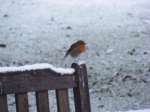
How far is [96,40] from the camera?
10.8 meters

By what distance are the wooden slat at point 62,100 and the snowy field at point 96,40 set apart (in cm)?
403

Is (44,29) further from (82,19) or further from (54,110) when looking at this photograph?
(54,110)

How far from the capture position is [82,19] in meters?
12.1

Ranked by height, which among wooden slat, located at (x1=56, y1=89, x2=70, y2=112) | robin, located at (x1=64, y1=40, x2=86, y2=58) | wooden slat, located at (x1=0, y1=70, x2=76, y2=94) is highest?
robin, located at (x1=64, y1=40, x2=86, y2=58)

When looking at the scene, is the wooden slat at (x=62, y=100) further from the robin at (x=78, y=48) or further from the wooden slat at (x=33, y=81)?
the robin at (x=78, y=48)

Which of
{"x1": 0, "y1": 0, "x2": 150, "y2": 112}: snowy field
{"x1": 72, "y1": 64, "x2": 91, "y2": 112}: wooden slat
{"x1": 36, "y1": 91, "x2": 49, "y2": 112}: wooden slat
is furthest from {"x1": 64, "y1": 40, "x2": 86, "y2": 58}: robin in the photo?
{"x1": 36, "y1": 91, "x2": 49, "y2": 112}: wooden slat

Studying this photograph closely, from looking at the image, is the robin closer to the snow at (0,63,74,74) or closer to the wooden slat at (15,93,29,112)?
the snow at (0,63,74,74)

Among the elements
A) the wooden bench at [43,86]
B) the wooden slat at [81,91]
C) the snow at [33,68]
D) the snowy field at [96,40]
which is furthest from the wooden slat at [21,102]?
the snowy field at [96,40]

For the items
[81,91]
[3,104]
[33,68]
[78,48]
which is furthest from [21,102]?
[78,48]

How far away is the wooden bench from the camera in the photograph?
3.47 m

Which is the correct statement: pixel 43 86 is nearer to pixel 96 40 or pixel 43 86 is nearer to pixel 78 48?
pixel 78 48

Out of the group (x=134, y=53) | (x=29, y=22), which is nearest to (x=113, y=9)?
(x=29, y=22)

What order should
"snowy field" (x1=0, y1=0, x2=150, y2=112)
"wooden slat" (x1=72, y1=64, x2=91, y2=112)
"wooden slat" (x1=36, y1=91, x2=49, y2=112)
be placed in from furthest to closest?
"snowy field" (x1=0, y1=0, x2=150, y2=112), "wooden slat" (x1=72, y1=64, x2=91, y2=112), "wooden slat" (x1=36, y1=91, x2=49, y2=112)

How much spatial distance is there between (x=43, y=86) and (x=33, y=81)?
7 centimetres
